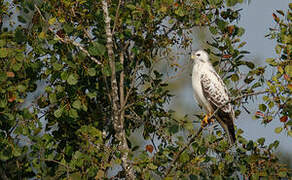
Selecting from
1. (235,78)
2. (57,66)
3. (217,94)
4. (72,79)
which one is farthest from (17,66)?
(217,94)

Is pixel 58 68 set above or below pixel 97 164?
above

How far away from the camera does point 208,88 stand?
741cm

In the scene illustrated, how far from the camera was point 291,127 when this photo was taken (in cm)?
→ 532

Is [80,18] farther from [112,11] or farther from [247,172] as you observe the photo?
[247,172]

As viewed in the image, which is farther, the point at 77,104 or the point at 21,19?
the point at 21,19

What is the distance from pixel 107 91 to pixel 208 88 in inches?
74.4

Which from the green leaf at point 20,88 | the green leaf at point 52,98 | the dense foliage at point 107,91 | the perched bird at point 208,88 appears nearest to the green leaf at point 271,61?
the dense foliage at point 107,91

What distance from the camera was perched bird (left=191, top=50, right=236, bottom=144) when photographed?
7.14 meters

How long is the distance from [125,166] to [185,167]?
2.87ft

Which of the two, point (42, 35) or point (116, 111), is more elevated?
point (42, 35)

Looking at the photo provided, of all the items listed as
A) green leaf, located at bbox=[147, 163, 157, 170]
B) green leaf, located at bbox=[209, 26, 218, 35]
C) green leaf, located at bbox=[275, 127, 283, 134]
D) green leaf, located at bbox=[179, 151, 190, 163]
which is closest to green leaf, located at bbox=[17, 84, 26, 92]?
green leaf, located at bbox=[147, 163, 157, 170]

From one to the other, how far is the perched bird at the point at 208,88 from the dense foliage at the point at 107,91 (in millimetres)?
702

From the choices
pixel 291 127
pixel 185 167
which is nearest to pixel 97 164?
pixel 185 167

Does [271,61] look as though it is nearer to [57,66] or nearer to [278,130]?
[278,130]
